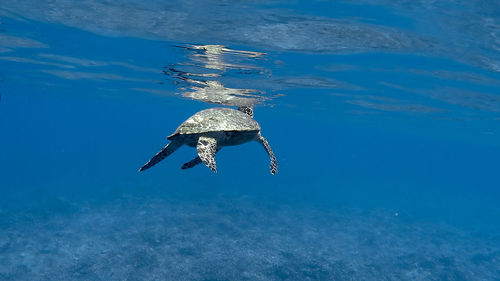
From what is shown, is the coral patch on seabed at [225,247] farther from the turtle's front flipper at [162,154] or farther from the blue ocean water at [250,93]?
the turtle's front flipper at [162,154]

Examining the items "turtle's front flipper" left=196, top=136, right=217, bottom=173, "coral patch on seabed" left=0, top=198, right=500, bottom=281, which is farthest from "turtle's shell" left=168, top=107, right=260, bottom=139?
"coral patch on seabed" left=0, top=198, right=500, bottom=281

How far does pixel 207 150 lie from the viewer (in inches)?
345

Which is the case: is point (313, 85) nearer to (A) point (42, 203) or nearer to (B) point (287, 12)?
(B) point (287, 12)

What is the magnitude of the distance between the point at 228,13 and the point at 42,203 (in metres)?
24.8

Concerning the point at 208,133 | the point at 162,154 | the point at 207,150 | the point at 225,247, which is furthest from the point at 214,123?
the point at 225,247

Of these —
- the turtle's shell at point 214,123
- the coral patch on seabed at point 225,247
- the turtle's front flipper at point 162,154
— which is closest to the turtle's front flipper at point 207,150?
the turtle's shell at point 214,123

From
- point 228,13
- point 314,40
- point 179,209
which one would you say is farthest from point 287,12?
point 179,209

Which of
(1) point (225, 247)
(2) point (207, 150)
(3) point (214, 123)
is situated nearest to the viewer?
(2) point (207, 150)

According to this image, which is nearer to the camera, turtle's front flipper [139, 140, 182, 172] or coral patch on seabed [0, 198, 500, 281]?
turtle's front flipper [139, 140, 182, 172]

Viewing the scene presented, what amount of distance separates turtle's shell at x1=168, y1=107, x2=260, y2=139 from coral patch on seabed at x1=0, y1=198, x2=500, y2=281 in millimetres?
9190

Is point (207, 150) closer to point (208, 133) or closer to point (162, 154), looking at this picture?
point (208, 133)

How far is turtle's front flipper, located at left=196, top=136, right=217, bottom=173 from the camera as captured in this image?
806 cm

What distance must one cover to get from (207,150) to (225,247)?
12.2 metres

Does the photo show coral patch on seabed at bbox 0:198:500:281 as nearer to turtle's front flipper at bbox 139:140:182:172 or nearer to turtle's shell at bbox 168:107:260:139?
turtle's front flipper at bbox 139:140:182:172
